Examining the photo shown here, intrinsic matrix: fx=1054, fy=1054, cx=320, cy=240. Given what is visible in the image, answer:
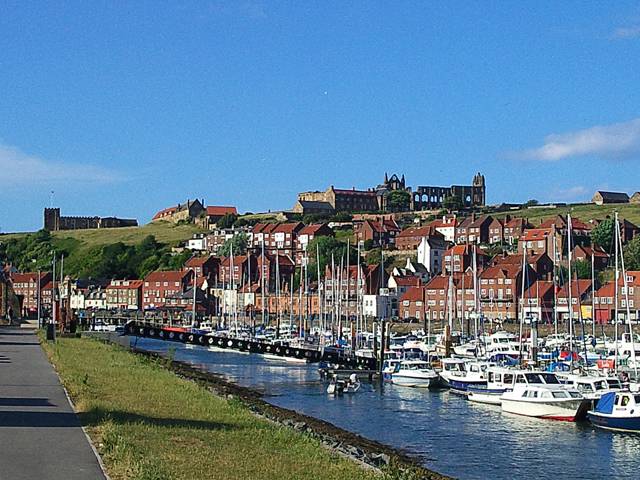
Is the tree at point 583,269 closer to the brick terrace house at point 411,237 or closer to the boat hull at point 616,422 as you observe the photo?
the brick terrace house at point 411,237

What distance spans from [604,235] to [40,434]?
142256mm

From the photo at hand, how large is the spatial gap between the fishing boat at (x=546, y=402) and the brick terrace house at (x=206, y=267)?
137 m

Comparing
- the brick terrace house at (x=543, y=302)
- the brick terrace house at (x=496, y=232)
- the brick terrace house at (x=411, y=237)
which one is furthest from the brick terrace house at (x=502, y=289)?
the brick terrace house at (x=496, y=232)

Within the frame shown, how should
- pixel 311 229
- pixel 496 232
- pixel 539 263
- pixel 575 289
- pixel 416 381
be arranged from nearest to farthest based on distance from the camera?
pixel 416 381 → pixel 575 289 → pixel 539 263 → pixel 496 232 → pixel 311 229

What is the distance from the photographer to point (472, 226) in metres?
180

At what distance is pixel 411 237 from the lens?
17925cm

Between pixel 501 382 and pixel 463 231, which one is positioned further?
pixel 463 231

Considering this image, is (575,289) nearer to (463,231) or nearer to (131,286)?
(463,231)

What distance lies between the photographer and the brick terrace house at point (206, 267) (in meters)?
184

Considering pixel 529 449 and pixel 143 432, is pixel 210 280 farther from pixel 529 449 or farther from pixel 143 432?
pixel 143 432

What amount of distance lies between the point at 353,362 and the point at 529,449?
34.8 meters

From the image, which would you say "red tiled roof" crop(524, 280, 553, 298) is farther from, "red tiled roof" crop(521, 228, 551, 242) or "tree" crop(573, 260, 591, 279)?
"red tiled roof" crop(521, 228, 551, 242)

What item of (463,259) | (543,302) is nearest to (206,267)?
(463,259)

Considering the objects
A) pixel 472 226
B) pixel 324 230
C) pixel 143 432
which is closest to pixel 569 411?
pixel 143 432
